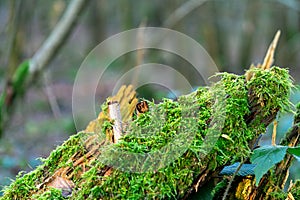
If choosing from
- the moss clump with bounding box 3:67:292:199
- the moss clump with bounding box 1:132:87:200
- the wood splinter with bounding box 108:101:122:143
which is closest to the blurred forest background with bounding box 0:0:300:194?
the moss clump with bounding box 3:67:292:199

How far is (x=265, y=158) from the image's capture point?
4.82ft

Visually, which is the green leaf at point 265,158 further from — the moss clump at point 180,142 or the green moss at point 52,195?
the green moss at point 52,195

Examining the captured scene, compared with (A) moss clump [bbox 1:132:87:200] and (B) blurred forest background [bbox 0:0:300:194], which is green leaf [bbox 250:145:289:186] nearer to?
(A) moss clump [bbox 1:132:87:200]

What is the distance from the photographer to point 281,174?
1.72 metres

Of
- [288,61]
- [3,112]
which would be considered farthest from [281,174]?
[288,61]

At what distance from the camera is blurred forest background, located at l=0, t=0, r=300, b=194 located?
19.4 feet

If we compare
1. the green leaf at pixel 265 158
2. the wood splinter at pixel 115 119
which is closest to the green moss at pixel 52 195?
the wood splinter at pixel 115 119

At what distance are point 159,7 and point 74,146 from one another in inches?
735

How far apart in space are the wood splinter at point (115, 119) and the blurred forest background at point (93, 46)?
75.5 inches

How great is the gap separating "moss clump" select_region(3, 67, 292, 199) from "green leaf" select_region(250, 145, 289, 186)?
0.19ft

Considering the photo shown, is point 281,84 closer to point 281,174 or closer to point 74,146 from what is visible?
point 281,174

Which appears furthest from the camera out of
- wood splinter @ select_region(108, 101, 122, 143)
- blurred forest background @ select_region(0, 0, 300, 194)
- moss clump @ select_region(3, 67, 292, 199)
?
blurred forest background @ select_region(0, 0, 300, 194)

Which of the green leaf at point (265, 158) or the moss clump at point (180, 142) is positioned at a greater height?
the moss clump at point (180, 142)

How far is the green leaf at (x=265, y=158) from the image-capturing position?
1.44 meters
